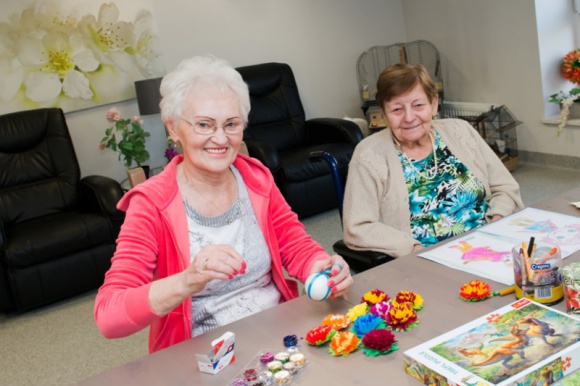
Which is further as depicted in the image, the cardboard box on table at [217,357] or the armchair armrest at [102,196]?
the armchair armrest at [102,196]

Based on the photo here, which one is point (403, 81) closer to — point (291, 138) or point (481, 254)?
point (481, 254)

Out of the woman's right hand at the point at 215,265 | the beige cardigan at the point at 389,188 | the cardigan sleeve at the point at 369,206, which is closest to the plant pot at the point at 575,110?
the beige cardigan at the point at 389,188

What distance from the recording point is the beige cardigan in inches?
79.4

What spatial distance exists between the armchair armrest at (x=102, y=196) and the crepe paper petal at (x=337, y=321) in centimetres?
257

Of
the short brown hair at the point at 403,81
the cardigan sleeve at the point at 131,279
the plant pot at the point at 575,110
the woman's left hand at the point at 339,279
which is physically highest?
the short brown hair at the point at 403,81

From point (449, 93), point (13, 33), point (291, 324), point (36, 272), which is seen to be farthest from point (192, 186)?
point (449, 93)

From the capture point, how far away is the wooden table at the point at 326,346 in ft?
3.88

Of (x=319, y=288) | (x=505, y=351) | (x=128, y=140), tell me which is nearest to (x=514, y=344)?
(x=505, y=351)

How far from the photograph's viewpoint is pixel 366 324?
1289 millimetres

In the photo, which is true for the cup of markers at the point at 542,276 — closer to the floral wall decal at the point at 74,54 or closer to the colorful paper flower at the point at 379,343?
the colorful paper flower at the point at 379,343

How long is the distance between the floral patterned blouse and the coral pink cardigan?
1.62 feet

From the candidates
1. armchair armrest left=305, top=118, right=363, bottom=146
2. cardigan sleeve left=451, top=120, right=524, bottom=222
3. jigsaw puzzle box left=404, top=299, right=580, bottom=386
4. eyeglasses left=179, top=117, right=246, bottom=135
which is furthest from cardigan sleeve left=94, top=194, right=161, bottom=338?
armchair armrest left=305, top=118, right=363, bottom=146

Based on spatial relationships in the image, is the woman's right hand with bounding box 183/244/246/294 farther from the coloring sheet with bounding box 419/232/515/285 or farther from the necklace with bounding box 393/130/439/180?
the necklace with bounding box 393/130/439/180

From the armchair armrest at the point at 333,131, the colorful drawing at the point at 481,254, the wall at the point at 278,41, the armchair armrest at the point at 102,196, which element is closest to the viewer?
the colorful drawing at the point at 481,254
